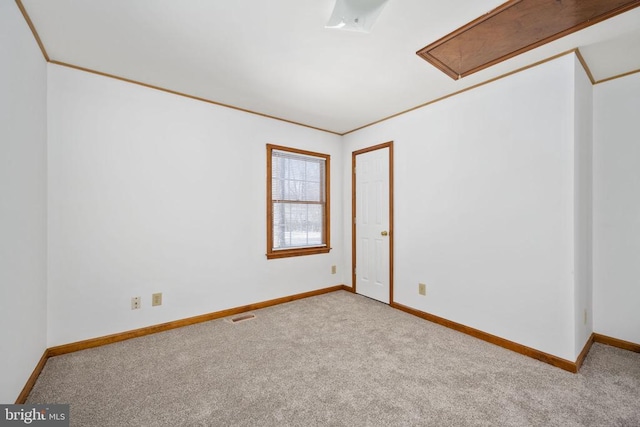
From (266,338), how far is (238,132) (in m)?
2.37

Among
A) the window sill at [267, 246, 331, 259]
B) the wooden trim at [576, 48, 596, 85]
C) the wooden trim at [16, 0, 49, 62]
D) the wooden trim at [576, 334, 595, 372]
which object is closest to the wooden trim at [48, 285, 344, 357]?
the window sill at [267, 246, 331, 259]

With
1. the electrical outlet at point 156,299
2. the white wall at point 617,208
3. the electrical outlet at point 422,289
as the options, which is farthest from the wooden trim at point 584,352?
the electrical outlet at point 156,299

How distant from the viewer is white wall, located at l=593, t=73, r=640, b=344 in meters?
2.37

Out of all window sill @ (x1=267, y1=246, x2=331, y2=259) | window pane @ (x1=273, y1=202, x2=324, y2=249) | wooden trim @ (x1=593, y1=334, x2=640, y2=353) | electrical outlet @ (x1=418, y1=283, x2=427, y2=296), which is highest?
window pane @ (x1=273, y1=202, x2=324, y2=249)

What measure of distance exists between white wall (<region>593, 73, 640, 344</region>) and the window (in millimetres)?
2980

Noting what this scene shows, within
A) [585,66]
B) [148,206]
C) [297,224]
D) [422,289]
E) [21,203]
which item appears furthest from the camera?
[297,224]

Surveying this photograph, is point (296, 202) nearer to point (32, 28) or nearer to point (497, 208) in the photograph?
point (497, 208)

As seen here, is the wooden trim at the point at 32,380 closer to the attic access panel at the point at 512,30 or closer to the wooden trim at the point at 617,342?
the attic access panel at the point at 512,30

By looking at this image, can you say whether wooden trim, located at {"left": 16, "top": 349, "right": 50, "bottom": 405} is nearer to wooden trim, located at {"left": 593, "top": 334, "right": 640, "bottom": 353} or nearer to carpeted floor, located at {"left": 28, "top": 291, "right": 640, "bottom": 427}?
carpeted floor, located at {"left": 28, "top": 291, "right": 640, "bottom": 427}

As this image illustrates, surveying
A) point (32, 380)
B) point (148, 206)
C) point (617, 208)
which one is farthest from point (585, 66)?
point (32, 380)

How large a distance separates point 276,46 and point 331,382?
8.33ft

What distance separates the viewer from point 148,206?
2711 millimetres

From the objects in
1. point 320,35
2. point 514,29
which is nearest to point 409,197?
point 514,29

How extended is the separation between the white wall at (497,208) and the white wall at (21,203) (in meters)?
3.38
